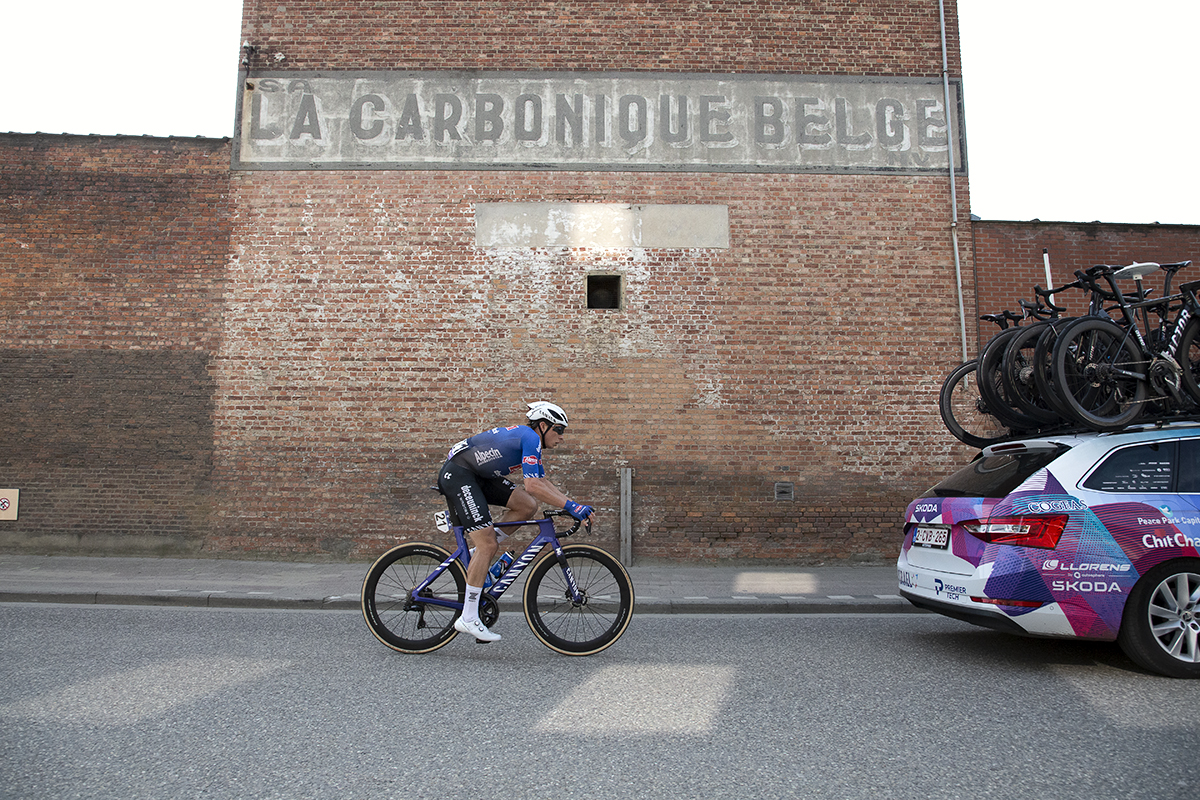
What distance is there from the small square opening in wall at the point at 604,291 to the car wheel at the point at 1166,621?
23.7 ft

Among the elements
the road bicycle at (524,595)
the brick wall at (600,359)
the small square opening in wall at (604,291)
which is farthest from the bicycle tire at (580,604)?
the small square opening in wall at (604,291)

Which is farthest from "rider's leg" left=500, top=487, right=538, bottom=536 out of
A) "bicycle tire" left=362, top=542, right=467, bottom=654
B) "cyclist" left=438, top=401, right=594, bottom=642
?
"bicycle tire" left=362, top=542, right=467, bottom=654

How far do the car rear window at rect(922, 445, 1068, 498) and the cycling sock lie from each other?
10.9 ft

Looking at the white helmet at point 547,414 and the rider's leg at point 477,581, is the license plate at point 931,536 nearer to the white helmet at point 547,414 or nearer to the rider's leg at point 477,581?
the white helmet at point 547,414

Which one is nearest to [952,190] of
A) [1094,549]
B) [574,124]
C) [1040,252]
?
[1040,252]

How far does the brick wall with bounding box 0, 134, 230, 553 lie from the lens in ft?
33.8

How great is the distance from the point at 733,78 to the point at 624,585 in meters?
8.42

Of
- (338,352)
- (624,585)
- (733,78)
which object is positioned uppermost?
(733,78)

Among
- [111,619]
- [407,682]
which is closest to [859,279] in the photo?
[407,682]

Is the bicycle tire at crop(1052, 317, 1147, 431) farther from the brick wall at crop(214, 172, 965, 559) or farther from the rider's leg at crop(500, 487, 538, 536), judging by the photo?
the brick wall at crop(214, 172, 965, 559)

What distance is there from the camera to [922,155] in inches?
435

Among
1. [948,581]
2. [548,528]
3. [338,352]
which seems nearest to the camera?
[948,581]

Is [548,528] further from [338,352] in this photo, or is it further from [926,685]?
[338,352]

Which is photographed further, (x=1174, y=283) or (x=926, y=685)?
(x=1174, y=283)
